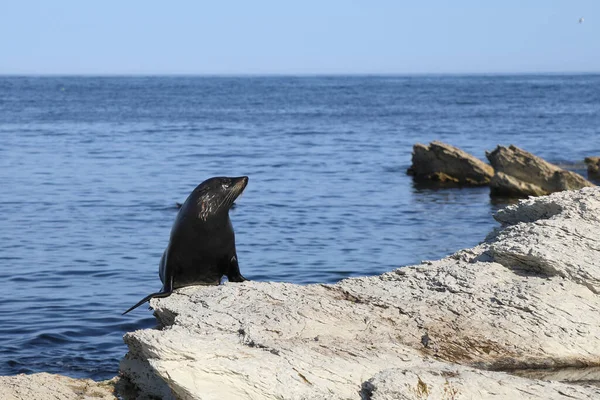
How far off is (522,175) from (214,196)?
51.4 ft

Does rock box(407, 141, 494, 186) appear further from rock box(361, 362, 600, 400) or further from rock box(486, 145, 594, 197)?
rock box(361, 362, 600, 400)

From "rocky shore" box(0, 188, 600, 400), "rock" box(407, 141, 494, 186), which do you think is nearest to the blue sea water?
"rock" box(407, 141, 494, 186)

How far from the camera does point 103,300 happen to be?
37.3 ft

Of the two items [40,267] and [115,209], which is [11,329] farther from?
[115,209]

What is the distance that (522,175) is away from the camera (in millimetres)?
22672

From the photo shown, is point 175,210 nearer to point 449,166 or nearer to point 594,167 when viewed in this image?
point 449,166

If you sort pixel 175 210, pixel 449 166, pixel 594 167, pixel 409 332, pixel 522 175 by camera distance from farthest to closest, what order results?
pixel 594 167
pixel 449 166
pixel 522 175
pixel 175 210
pixel 409 332

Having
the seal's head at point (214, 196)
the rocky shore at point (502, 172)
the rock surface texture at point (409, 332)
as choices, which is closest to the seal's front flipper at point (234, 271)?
the seal's head at point (214, 196)

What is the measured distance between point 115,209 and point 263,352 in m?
14.6

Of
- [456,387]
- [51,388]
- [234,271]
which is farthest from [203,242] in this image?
[456,387]

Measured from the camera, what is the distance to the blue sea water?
10828mm

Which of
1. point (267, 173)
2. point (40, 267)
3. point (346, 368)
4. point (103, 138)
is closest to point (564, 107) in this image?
point (103, 138)

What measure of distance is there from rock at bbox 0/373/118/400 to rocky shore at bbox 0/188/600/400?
215 millimetres

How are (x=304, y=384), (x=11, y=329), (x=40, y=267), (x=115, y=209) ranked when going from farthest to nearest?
1. (x=115, y=209)
2. (x=40, y=267)
3. (x=11, y=329)
4. (x=304, y=384)
